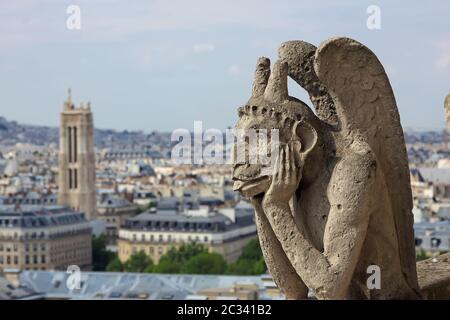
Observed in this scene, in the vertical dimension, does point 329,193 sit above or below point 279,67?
below

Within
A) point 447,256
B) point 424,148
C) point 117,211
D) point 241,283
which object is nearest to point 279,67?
point 447,256

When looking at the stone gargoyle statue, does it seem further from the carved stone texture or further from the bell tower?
the bell tower

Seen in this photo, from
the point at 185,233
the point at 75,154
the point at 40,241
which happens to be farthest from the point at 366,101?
the point at 75,154

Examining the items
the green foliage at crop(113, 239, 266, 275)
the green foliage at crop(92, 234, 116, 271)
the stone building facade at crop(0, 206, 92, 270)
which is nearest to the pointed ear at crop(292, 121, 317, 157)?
the green foliage at crop(113, 239, 266, 275)

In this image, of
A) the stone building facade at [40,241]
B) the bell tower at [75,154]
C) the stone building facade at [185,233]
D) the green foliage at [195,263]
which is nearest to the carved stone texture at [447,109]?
the green foliage at [195,263]

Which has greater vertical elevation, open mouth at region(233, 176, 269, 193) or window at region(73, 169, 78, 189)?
open mouth at region(233, 176, 269, 193)

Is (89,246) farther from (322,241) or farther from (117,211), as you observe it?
(322,241)
